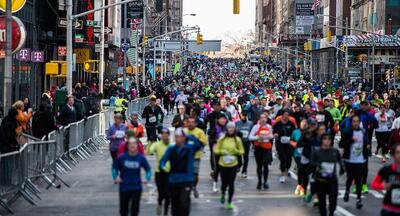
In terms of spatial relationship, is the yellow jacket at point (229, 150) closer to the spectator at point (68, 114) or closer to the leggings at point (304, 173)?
the leggings at point (304, 173)

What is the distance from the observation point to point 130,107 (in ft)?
161

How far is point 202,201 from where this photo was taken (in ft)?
64.0

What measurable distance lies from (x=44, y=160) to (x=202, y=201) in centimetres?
422

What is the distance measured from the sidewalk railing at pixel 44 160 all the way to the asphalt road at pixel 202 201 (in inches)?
11.2

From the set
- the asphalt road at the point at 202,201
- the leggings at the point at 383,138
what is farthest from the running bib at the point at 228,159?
the leggings at the point at 383,138

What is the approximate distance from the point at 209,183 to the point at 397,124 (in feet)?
17.8

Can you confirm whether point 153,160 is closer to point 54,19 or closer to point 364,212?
point 364,212

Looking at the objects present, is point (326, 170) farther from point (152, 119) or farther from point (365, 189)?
point (152, 119)

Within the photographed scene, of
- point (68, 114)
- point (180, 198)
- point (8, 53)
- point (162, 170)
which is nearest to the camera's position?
point (180, 198)

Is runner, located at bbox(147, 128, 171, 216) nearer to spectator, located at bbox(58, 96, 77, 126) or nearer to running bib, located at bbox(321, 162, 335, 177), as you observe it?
running bib, located at bbox(321, 162, 335, 177)

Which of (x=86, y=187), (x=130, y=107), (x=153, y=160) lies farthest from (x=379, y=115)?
(x=130, y=107)

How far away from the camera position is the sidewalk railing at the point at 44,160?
1814cm

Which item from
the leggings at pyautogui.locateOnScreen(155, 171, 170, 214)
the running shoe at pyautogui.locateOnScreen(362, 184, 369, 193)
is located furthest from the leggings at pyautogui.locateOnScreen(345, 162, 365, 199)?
the leggings at pyautogui.locateOnScreen(155, 171, 170, 214)

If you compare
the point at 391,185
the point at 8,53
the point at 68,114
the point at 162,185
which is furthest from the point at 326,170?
the point at 68,114
